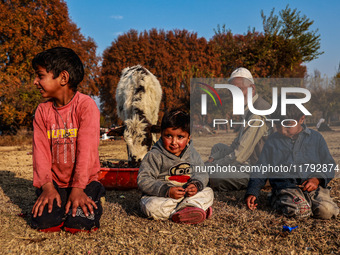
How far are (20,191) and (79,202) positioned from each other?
2160 mm

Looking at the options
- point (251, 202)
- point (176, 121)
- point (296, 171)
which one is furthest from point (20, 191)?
point (296, 171)

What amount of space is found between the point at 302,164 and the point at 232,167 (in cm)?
113

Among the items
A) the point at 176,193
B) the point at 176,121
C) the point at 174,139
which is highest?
the point at 176,121

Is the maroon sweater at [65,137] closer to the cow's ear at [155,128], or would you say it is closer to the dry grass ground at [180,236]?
the dry grass ground at [180,236]

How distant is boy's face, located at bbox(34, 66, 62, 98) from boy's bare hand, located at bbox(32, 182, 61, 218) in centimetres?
88

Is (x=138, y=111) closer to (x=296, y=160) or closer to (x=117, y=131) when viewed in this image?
(x=117, y=131)

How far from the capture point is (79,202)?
8.77 feet

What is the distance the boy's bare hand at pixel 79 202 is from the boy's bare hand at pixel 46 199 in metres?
0.10

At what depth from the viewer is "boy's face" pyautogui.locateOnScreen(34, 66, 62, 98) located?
2.87 metres

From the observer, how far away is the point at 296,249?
7.32ft

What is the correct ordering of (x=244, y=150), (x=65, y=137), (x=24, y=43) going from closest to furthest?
(x=65, y=137)
(x=244, y=150)
(x=24, y=43)

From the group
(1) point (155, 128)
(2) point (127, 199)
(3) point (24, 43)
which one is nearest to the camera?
(2) point (127, 199)

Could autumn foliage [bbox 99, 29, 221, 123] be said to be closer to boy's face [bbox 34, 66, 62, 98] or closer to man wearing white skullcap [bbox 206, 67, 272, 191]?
man wearing white skullcap [bbox 206, 67, 272, 191]

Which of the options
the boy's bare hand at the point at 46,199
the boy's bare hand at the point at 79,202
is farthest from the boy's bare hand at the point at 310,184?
the boy's bare hand at the point at 46,199
